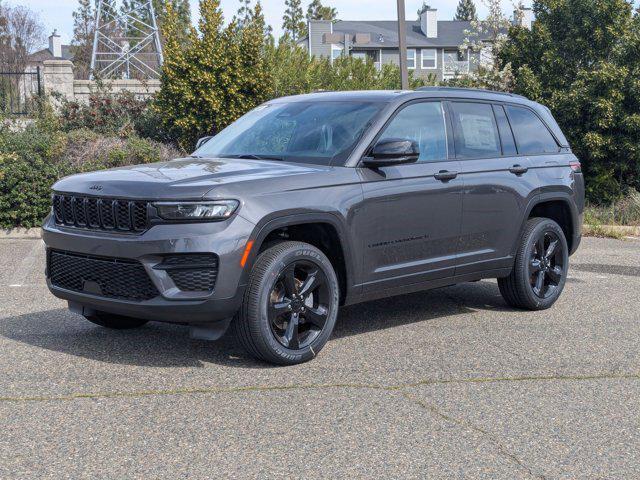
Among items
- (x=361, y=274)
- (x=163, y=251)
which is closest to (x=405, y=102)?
(x=361, y=274)

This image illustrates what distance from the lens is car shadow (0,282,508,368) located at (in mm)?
6207

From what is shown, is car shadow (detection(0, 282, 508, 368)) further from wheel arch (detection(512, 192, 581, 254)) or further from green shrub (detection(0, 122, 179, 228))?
green shrub (detection(0, 122, 179, 228))

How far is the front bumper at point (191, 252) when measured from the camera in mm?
5508

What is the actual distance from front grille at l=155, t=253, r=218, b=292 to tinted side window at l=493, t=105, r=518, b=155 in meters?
3.23

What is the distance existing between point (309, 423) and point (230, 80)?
14897mm

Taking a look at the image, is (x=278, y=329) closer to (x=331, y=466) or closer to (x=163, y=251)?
(x=163, y=251)

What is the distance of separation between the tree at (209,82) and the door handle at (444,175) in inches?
479

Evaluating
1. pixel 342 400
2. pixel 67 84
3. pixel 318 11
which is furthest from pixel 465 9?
pixel 342 400

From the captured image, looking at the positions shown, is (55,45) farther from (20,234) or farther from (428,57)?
(20,234)

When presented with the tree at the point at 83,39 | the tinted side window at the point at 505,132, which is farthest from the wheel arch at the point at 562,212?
the tree at the point at 83,39

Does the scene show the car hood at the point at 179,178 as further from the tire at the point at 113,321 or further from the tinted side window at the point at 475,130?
the tinted side window at the point at 475,130

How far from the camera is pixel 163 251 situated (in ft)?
18.1

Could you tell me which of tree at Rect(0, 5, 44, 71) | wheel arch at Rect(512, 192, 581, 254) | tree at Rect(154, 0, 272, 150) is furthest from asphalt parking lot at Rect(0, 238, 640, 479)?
tree at Rect(0, 5, 44, 71)

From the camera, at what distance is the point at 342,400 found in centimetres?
530
